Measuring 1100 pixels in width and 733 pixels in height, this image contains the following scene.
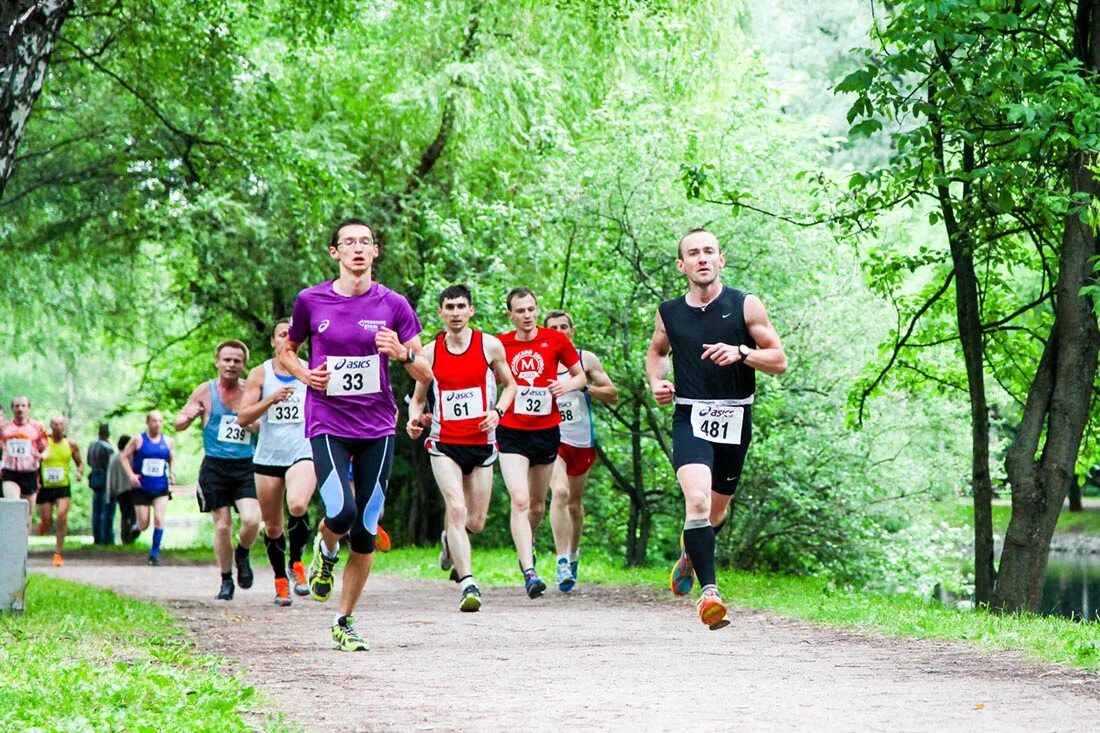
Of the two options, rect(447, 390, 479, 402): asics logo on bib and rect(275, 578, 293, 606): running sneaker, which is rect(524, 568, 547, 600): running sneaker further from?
rect(275, 578, 293, 606): running sneaker

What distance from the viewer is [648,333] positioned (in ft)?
56.9

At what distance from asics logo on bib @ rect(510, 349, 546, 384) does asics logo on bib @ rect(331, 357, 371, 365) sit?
3928 mm

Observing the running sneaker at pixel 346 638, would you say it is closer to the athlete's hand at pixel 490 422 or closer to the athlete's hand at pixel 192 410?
the athlete's hand at pixel 490 422

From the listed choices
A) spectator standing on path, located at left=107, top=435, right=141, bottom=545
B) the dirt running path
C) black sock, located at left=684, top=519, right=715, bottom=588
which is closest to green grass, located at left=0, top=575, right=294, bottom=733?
the dirt running path

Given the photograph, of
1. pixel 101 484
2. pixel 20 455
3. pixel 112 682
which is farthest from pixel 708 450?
pixel 101 484

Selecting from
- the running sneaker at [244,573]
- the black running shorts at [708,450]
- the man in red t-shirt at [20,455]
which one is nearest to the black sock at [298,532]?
the running sneaker at [244,573]

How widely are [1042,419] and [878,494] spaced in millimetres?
8302

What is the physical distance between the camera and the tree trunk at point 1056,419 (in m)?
12.2

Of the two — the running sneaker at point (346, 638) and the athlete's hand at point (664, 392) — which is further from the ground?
the athlete's hand at point (664, 392)

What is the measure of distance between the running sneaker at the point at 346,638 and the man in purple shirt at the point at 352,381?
10.9 inches

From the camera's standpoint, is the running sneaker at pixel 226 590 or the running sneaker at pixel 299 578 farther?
the running sneaker at pixel 226 590

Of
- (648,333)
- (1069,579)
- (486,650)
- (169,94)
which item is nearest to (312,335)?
(486,650)

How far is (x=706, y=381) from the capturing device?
8484 millimetres

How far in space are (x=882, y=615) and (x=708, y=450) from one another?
2.53 meters
